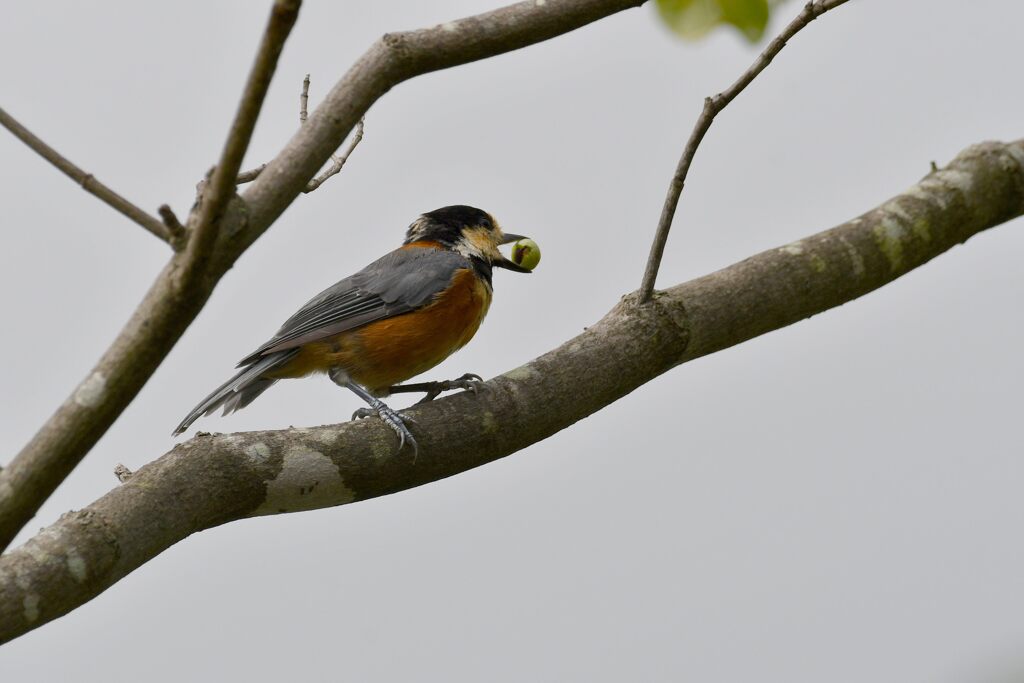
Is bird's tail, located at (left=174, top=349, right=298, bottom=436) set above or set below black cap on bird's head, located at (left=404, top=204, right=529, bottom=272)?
below

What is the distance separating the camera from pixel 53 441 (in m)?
2.09

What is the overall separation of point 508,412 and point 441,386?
977 millimetres

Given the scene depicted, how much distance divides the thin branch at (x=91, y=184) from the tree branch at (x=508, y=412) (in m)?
0.83

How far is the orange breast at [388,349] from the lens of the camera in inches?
178

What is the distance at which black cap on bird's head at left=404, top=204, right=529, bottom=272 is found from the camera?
17.3 ft

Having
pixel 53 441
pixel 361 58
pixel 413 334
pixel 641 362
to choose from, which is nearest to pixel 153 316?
pixel 53 441

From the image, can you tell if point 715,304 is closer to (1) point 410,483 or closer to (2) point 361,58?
(1) point 410,483

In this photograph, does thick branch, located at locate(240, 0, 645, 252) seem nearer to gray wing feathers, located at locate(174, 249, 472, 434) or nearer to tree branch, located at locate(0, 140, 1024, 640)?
tree branch, located at locate(0, 140, 1024, 640)

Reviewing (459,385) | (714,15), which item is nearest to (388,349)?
(459,385)

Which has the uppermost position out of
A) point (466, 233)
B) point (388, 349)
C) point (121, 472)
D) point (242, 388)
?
point (466, 233)

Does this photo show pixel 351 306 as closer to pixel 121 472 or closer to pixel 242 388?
pixel 242 388

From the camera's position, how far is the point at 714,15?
2.78 meters

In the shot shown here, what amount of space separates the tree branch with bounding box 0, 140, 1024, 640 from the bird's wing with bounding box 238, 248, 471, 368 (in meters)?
1.10

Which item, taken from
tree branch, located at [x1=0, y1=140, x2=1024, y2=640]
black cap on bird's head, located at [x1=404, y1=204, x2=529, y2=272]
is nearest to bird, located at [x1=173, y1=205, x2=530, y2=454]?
black cap on bird's head, located at [x1=404, y1=204, x2=529, y2=272]
